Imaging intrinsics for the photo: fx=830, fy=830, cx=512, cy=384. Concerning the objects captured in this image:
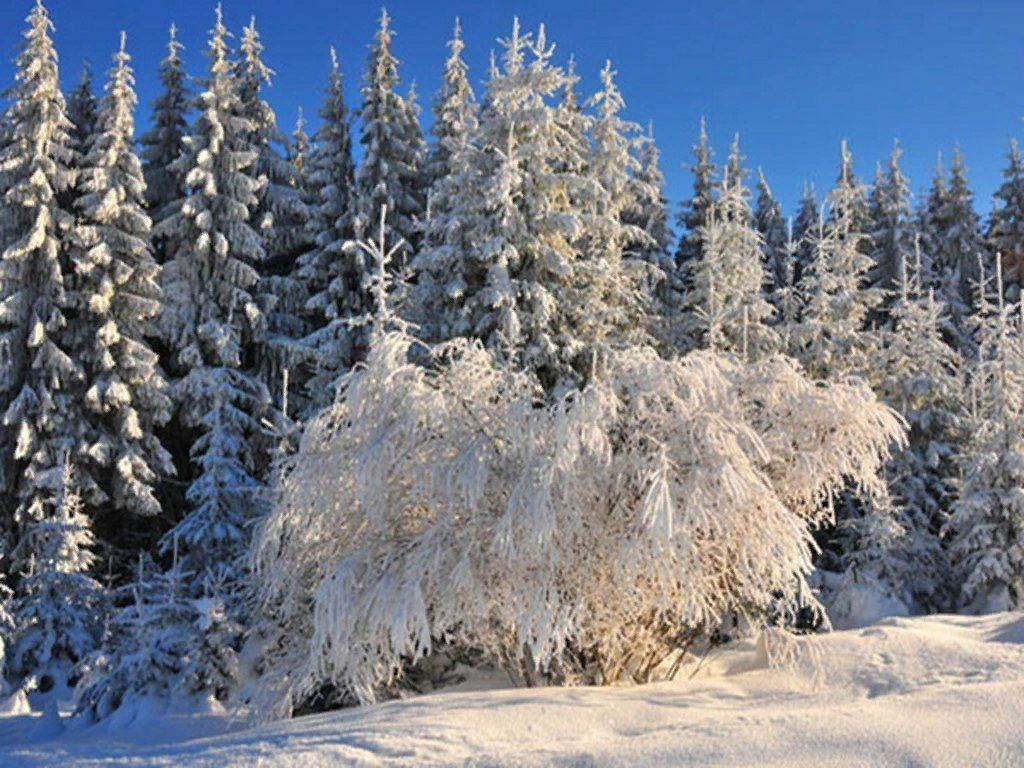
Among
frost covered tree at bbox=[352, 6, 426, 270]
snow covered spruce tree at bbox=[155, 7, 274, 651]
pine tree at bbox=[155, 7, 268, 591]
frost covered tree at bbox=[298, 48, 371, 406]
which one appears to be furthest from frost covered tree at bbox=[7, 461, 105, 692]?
frost covered tree at bbox=[352, 6, 426, 270]

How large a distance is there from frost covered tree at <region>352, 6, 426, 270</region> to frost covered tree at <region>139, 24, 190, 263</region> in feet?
15.4

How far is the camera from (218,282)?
60.8 ft

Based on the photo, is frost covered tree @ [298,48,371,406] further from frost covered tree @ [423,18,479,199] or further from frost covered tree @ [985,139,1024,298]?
frost covered tree @ [985,139,1024,298]

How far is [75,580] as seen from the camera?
1376 cm

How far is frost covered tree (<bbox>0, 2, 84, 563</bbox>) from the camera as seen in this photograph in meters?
16.1

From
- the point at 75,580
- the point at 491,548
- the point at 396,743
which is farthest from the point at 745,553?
the point at 75,580

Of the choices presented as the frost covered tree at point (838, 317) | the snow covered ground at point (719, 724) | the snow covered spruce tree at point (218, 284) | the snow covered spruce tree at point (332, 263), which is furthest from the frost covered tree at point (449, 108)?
the snow covered ground at point (719, 724)

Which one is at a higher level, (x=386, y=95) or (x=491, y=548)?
(x=386, y=95)

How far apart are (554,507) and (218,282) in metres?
13.8

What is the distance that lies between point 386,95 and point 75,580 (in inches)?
494

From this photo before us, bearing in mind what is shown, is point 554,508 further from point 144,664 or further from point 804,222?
point 804,222

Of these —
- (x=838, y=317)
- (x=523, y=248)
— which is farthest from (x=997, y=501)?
(x=523, y=248)

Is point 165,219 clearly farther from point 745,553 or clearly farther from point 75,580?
point 745,553

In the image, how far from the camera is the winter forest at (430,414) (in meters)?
7.51
